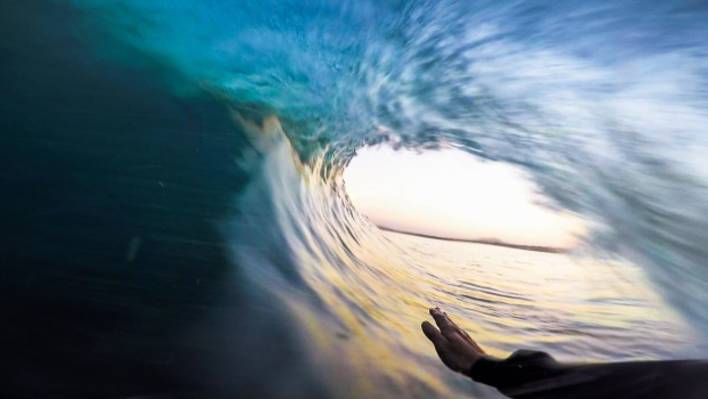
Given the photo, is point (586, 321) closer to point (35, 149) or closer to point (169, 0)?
point (169, 0)

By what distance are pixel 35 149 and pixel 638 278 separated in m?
1.43

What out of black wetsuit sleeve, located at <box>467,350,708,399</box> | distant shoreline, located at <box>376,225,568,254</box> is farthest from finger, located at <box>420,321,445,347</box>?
distant shoreline, located at <box>376,225,568,254</box>

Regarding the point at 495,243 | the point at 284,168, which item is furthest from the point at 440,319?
the point at 284,168

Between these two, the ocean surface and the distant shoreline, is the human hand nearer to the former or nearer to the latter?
the ocean surface

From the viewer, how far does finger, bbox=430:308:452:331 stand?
133 cm

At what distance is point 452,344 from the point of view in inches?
51.0

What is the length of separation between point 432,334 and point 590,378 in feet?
1.26

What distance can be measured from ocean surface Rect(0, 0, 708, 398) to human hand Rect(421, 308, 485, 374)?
3 cm

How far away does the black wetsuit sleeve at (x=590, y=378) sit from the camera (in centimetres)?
102

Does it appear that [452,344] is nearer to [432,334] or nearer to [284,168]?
[432,334]

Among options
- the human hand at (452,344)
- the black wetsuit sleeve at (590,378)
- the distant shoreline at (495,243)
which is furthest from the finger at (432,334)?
the distant shoreline at (495,243)

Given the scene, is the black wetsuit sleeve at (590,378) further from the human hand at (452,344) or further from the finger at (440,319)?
the finger at (440,319)

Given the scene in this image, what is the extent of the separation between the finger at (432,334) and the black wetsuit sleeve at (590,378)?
11 centimetres

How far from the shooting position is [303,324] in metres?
1.21
